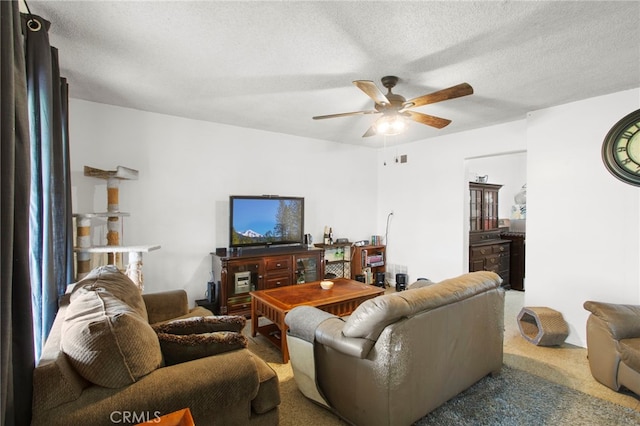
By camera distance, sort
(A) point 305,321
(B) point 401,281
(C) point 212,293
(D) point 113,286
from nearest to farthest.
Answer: (D) point 113,286 → (A) point 305,321 → (C) point 212,293 → (B) point 401,281

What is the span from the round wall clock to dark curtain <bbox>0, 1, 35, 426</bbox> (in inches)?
161

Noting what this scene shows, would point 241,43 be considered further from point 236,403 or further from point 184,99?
point 236,403

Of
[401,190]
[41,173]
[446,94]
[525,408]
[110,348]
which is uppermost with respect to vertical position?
[446,94]

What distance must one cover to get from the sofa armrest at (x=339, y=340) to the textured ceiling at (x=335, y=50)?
5.87 feet

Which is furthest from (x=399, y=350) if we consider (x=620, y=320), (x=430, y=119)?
(x=430, y=119)

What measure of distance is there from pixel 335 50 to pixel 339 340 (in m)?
1.85

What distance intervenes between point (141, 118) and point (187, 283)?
198 centimetres

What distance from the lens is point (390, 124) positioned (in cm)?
267

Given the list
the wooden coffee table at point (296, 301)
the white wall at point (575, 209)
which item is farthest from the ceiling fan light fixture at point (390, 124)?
the white wall at point (575, 209)

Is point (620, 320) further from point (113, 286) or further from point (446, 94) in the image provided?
point (113, 286)

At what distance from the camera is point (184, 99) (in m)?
3.15

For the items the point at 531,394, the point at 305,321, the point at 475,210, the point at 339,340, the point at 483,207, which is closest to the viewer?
the point at 339,340

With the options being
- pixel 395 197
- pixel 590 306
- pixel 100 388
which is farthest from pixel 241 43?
pixel 395 197

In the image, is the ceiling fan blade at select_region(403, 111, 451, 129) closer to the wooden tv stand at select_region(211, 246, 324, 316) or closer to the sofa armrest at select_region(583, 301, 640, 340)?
the sofa armrest at select_region(583, 301, 640, 340)
